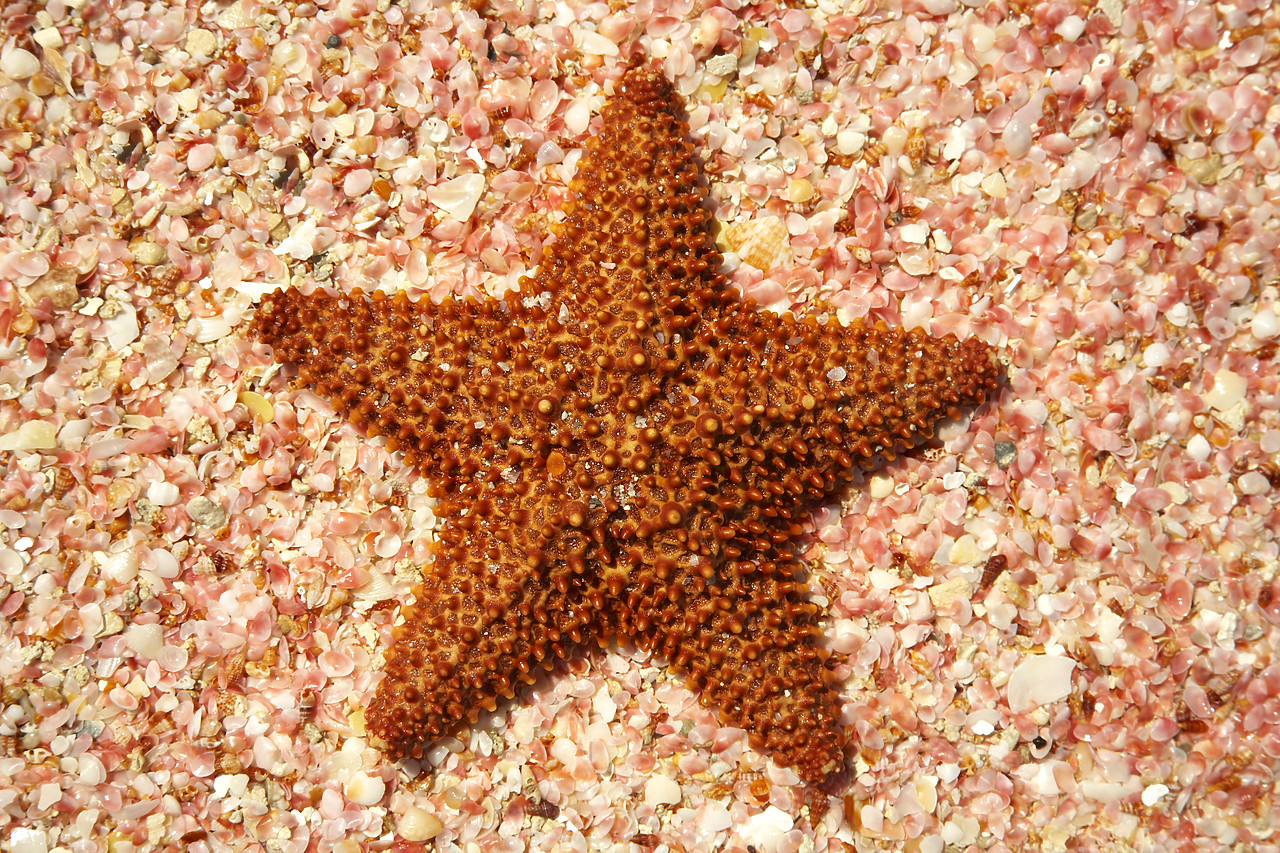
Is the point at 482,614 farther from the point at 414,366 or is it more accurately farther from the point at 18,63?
the point at 18,63

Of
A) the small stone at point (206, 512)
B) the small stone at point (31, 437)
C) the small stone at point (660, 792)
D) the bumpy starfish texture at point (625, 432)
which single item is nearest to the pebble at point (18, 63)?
the small stone at point (31, 437)

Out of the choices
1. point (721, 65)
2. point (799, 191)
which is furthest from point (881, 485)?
point (721, 65)

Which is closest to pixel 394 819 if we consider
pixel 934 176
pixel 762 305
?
pixel 762 305

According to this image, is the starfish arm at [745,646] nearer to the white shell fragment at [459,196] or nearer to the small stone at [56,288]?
the white shell fragment at [459,196]

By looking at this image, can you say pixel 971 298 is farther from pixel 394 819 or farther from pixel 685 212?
pixel 394 819

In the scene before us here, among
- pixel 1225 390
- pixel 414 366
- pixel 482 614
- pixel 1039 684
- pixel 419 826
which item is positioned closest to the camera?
pixel 482 614

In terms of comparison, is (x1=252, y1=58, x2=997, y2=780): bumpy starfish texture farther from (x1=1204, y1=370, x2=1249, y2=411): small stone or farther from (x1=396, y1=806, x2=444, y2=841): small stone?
(x1=1204, y1=370, x2=1249, y2=411): small stone

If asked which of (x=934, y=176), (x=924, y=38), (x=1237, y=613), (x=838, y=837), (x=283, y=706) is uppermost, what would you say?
(x=924, y=38)
